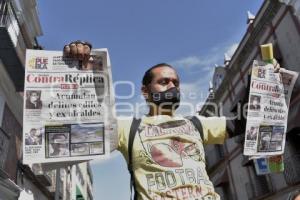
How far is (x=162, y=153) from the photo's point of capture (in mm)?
2021

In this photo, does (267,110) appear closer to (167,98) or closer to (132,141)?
(167,98)

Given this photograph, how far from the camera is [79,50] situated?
7.09ft

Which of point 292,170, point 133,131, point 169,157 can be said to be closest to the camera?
point 169,157

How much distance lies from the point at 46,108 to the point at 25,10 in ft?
32.5

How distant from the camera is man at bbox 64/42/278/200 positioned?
1893 millimetres

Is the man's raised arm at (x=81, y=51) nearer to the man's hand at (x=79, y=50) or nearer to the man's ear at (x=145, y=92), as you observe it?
the man's hand at (x=79, y=50)

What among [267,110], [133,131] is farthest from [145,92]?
[267,110]

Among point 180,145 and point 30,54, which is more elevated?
point 30,54

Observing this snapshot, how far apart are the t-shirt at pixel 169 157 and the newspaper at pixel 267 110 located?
362 millimetres

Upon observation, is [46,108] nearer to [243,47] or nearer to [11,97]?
[11,97]

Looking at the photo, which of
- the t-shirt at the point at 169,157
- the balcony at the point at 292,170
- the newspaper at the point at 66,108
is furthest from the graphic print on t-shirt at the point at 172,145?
the balcony at the point at 292,170

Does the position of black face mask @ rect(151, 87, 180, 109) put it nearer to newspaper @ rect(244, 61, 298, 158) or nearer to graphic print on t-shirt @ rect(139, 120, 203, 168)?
graphic print on t-shirt @ rect(139, 120, 203, 168)

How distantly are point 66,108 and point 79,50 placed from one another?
37 cm

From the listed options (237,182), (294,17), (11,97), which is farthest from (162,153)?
(237,182)
